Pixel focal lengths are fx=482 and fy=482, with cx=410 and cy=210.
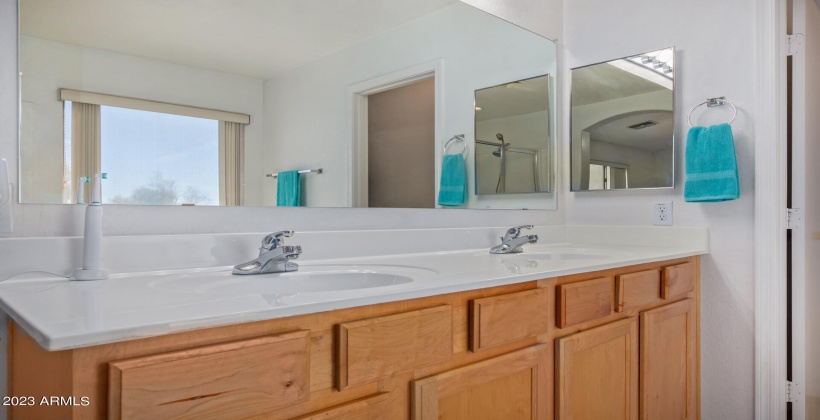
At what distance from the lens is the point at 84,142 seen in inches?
42.8

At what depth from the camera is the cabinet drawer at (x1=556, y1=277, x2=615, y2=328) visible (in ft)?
4.17

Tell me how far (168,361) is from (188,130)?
0.77 metres

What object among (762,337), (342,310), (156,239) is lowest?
(762,337)

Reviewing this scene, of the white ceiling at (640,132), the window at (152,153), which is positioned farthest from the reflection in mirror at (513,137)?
the window at (152,153)

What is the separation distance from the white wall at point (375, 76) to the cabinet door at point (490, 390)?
69 centimetres

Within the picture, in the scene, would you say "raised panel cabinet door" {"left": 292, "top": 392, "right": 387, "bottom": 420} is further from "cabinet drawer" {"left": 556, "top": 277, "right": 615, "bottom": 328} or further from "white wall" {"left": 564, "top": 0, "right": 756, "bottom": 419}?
"white wall" {"left": 564, "top": 0, "right": 756, "bottom": 419}

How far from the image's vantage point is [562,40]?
7.76 feet

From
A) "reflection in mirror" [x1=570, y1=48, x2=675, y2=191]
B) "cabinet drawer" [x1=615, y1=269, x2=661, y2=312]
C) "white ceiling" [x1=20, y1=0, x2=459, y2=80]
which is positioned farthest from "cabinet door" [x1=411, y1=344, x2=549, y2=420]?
"reflection in mirror" [x1=570, y1=48, x2=675, y2=191]

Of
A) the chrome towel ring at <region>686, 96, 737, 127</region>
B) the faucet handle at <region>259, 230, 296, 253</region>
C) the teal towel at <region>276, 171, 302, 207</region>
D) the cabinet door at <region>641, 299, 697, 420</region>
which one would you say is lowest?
the cabinet door at <region>641, 299, 697, 420</region>

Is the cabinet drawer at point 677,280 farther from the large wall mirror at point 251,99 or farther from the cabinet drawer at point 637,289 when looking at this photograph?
the large wall mirror at point 251,99

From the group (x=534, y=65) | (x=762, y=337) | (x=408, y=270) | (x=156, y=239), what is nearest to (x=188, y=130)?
(x=156, y=239)

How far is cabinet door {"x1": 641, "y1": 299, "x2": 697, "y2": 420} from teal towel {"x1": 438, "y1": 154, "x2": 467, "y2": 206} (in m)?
0.75

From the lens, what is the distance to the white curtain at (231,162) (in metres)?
1.28

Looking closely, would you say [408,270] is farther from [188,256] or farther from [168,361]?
[168,361]
